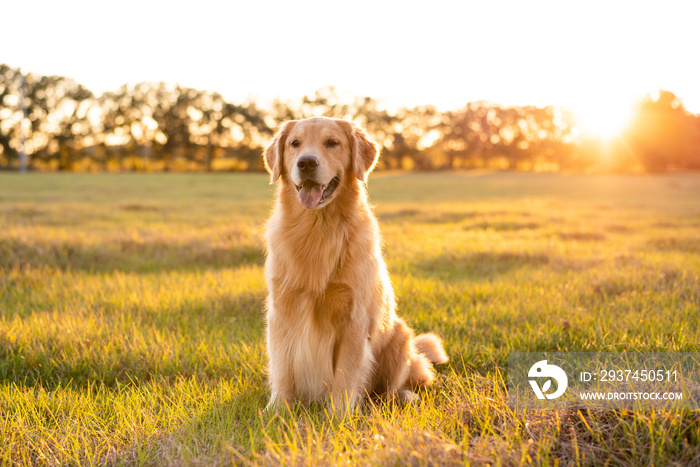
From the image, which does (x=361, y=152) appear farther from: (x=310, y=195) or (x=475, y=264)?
(x=475, y=264)

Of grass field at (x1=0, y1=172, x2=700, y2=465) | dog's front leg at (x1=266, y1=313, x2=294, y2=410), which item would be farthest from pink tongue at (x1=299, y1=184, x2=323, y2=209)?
grass field at (x1=0, y1=172, x2=700, y2=465)

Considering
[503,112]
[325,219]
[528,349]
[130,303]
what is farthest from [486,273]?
[503,112]

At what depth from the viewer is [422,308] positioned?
482 cm

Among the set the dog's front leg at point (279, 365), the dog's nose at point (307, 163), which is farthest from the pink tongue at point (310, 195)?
the dog's front leg at point (279, 365)

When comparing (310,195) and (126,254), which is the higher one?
(310,195)

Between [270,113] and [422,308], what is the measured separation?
5803 centimetres

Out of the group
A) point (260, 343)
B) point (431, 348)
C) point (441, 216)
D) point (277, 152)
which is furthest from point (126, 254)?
point (441, 216)

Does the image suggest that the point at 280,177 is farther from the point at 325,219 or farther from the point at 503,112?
the point at 503,112

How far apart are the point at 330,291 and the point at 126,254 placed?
532 cm

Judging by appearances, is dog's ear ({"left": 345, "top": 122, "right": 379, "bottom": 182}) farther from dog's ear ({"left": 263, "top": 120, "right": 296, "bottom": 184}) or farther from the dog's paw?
the dog's paw

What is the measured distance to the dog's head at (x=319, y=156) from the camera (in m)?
3.20

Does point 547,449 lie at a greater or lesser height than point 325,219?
lesser

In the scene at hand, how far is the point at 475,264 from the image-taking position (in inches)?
267

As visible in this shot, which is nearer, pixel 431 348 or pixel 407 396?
pixel 407 396
